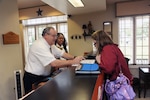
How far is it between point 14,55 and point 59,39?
101cm

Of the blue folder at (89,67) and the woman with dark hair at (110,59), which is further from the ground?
the woman with dark hair at (110,59)

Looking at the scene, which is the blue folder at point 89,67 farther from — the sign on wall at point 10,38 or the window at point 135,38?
the window at point 135,38

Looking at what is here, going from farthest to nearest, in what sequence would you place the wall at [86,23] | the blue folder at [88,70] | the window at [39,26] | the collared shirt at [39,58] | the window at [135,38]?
the window at [39,26] → the wall at [86,23] → the window at [135,38] → the collared shirt at [39,58] → the blue folder at [88,70]

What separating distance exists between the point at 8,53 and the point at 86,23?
278cm

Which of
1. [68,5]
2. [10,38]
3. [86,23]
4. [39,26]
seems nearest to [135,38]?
[86,23]

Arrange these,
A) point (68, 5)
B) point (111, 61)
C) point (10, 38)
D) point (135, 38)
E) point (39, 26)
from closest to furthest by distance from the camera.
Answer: point (111, 61) < point (10, 38) < point (68, 5) < point (135, 38) < point (39, 26)

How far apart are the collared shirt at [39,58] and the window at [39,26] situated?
376 centimetres

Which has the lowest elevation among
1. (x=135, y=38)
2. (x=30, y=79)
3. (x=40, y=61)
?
(x=30, y=79)

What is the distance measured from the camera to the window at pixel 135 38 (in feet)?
15.4

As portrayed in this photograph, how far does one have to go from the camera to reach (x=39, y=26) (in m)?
6.48

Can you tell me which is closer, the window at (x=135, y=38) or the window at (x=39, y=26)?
the window at (x=135, y=38)

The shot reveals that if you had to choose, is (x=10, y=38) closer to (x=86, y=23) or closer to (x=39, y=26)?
(x=86, y=23)

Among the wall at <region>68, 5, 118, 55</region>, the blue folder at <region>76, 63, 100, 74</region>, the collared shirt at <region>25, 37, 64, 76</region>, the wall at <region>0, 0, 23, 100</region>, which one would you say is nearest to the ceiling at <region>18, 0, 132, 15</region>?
the wall at <region>68, 5, 118, 55</region>

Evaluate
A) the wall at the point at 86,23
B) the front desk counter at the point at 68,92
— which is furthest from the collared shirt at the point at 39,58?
the wall at the point at 86,23
